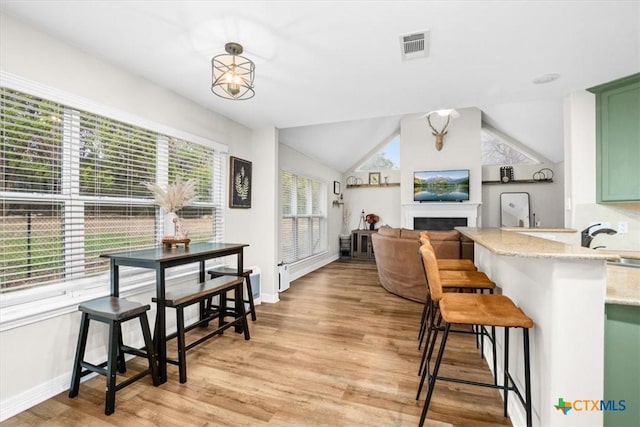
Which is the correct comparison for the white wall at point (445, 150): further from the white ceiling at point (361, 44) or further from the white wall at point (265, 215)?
the white wall at point (265, 215)

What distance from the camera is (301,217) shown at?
18.9 ft

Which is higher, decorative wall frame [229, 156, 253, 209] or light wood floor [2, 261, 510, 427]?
decorative wall frame [229, 156, 253, 209]

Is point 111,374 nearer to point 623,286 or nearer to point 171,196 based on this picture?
point 171,196

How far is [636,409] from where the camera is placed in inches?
45.3

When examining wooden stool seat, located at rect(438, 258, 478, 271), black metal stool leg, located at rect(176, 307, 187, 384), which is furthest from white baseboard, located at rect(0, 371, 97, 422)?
wooden stool seat, located at rect(438, 258, 478, 271)

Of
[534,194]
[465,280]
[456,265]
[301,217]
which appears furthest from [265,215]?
[534,194]

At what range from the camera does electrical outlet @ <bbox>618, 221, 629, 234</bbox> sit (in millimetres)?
2736

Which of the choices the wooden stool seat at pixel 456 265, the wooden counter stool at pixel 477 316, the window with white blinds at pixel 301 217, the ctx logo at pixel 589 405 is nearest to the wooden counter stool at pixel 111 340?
the wooden counter stool at pixel 477 316

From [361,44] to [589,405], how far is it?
7.60 feet

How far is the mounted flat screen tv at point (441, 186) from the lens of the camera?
245 inches

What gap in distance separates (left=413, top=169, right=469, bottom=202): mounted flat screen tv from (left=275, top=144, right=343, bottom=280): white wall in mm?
2033

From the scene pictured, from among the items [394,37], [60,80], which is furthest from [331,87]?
[60,80]

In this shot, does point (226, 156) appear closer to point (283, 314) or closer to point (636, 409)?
point (283, 314)

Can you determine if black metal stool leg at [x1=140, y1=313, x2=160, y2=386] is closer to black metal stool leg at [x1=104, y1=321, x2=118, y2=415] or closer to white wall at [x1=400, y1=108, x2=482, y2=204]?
black metal stool leg at [x1=104, y1=321, x2=118, y2=415]
